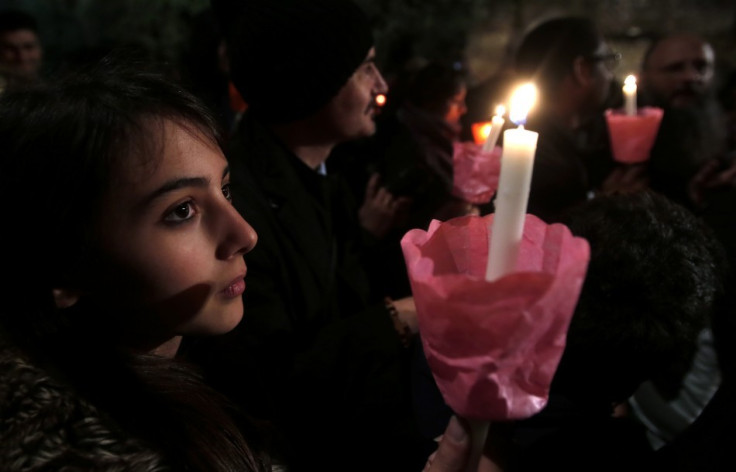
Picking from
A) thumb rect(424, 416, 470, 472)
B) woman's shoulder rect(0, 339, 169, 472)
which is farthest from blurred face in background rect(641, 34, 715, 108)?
woman's shoulder rect(0, 339, 169, 472)

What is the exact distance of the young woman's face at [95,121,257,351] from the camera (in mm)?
1128

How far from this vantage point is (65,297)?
116cm

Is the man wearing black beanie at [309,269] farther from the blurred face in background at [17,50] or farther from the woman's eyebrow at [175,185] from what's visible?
the blurred face in background at [17,50]

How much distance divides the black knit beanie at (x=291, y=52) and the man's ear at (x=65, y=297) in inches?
49.2

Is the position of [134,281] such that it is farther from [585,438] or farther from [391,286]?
[391,286]

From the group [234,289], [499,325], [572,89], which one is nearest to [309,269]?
[234,289]

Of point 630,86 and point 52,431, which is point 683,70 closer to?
point 630,86

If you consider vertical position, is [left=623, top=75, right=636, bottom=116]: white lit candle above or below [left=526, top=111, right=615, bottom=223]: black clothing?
above

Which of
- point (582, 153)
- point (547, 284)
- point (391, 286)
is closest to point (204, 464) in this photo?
point (547, 284)

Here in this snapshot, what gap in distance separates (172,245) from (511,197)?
739mm

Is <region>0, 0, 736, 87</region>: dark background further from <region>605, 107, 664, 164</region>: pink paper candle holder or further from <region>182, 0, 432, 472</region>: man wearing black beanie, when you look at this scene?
<region>182, 0, 432, 472</region>: man wearing black beanie

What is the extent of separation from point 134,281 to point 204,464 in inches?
15.1

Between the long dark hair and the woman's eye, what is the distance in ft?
0.38

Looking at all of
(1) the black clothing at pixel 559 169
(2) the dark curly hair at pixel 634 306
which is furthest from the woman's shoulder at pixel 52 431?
(1) the black clothing at pixel 559 169
